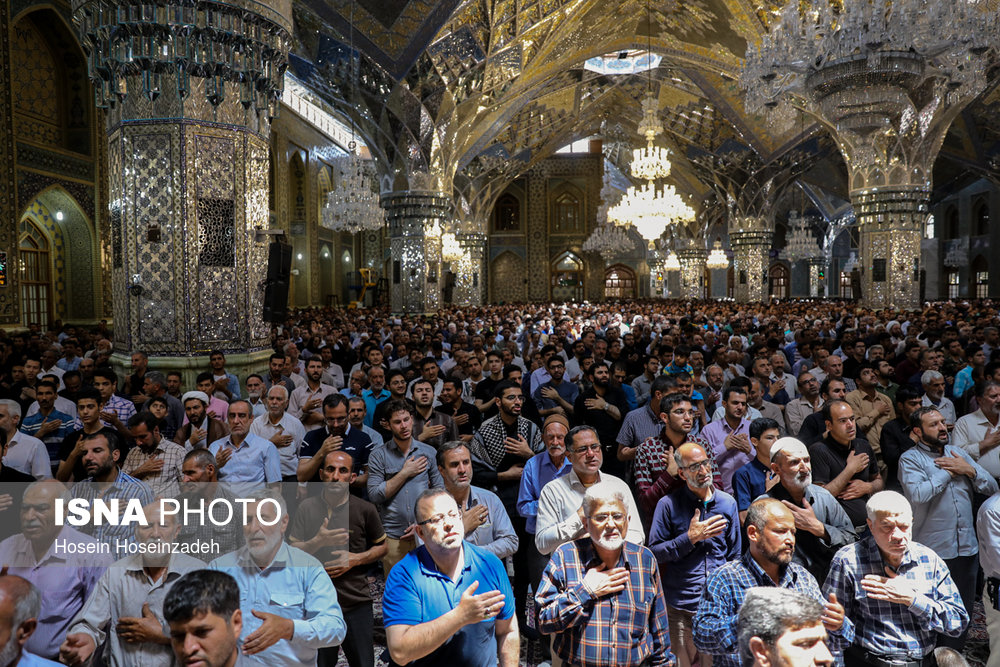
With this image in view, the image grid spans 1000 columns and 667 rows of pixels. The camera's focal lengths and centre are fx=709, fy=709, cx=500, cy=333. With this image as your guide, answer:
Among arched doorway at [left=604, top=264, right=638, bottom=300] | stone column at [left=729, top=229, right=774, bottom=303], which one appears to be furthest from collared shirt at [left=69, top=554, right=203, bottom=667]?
arched doorway at [left=604, top=264, right=638, bottom=300]

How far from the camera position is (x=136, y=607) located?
2514 mm

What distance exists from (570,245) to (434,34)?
926 inches

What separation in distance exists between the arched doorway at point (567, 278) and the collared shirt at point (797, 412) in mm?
32589

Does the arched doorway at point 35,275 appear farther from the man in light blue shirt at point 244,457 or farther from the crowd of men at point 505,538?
the man in light blue shirt at point 244,457

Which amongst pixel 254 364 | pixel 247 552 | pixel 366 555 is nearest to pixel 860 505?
pixel 366 555

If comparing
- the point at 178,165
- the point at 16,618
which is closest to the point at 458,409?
the point at 16,618

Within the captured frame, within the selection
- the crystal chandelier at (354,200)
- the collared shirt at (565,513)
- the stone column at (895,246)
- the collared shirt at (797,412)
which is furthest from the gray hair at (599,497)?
the stone column at (895,246)

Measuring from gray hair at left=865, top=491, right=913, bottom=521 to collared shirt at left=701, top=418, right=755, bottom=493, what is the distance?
146 cm

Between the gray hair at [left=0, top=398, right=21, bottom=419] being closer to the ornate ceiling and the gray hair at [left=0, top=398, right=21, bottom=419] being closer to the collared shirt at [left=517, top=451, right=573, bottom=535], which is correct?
the collared shirt at [left=517, top=451, right=573, bottom=535]

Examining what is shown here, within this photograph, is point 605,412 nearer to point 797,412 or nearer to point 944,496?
point 797,412

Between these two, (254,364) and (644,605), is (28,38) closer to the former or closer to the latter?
(254,364)

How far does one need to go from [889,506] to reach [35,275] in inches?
679

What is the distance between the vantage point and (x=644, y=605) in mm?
2457

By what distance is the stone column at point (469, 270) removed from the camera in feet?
94.4
